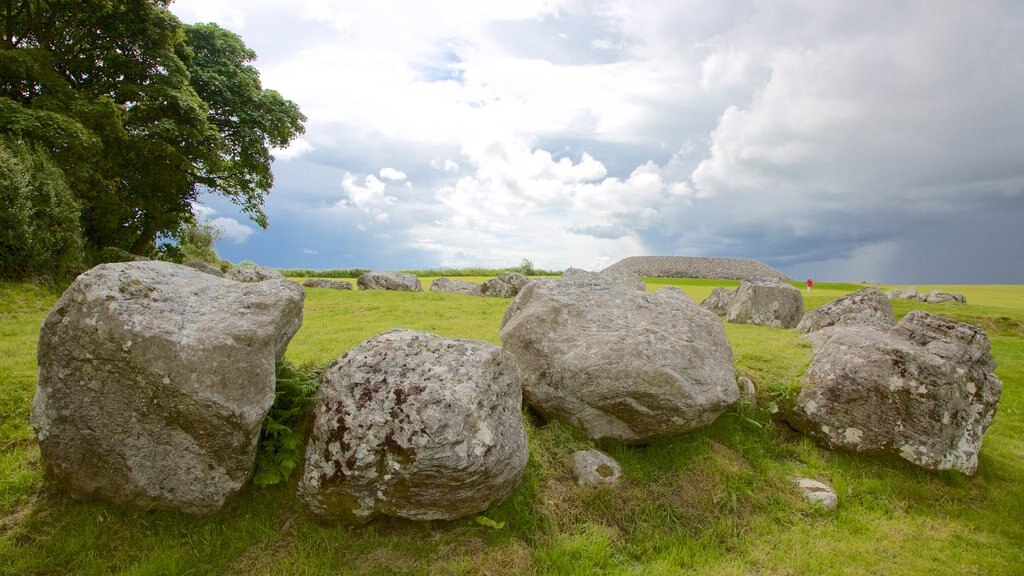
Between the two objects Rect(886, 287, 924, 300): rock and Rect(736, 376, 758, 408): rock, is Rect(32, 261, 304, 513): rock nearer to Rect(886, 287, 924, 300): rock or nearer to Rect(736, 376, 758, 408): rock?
Rect(736, 376, 758, 408): rock

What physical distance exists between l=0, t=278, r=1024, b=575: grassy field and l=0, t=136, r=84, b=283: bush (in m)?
10.6

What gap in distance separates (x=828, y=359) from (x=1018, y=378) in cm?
1174

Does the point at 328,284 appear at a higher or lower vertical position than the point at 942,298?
higher

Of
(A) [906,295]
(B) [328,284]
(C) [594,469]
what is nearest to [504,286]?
(B) [328,284]

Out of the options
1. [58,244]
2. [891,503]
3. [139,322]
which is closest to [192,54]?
[58,244]

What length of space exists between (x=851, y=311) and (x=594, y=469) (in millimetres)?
15548

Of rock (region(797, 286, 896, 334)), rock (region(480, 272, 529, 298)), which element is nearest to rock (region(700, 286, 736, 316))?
rock (region(797, 286, 896, 334))

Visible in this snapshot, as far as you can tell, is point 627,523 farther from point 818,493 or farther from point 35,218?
point 35,218

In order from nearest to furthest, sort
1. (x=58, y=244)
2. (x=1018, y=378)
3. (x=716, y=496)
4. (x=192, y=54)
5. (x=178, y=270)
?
1. (x=178, y=270)
2. (x=716, y=496)
3. (x=1018, y=378)
4. (x=58, y=244)
5. (x=192, y=54)

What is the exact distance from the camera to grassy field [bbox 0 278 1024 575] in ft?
23.0

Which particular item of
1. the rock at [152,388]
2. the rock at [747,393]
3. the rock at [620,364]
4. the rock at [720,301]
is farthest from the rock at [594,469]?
the rock at [720,301]

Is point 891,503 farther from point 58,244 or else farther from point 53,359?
point 58,244

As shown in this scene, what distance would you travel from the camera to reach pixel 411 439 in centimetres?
691

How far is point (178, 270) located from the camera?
8297mm
